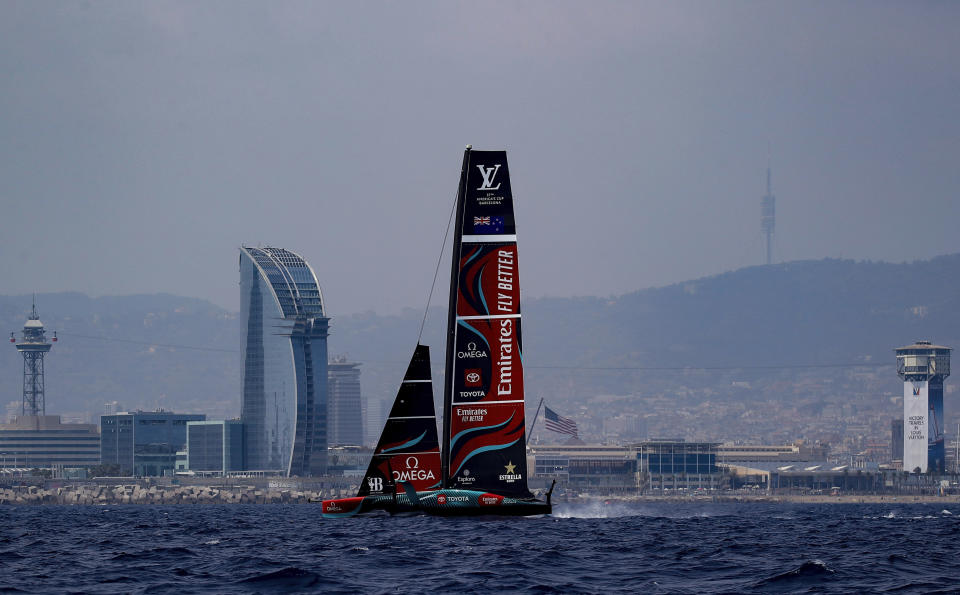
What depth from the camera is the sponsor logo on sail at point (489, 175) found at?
183ft

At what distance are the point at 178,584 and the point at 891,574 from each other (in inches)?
753

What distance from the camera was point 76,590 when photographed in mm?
36438

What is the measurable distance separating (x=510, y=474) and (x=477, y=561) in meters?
14.6

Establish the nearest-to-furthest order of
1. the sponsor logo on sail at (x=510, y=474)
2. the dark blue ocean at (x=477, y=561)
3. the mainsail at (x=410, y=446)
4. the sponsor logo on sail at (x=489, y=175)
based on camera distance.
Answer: the dark blue ocean at (x=477, y=561), the sponsor logo on sail at (x=489, y=175), the sponsor logo on sail at (x=510, y=474), the mainsail at (x=410, y=446)

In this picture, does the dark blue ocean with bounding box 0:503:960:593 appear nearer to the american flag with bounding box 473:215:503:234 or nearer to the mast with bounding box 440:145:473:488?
the mast with bounding box 440:145:473:488

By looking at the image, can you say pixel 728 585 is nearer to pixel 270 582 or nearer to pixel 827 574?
pixel 827 574

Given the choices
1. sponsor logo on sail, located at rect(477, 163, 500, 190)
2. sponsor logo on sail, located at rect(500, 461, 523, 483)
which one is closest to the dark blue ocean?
sponsor logo on sail, located at rect(500, 461, 523, 483)

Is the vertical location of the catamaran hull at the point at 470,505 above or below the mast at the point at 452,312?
below

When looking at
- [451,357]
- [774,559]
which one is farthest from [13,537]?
[774,559]

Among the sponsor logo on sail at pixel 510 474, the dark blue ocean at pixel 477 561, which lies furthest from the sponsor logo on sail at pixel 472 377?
the dark blue ocean at pixel 477 561

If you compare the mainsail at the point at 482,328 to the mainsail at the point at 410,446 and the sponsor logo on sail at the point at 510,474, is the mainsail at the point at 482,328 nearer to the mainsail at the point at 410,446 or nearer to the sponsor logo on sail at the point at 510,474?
the sponsor logo on sail at the point at 510,474

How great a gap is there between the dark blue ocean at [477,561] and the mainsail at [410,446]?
169 centimetres

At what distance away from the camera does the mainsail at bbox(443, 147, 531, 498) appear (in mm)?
55969

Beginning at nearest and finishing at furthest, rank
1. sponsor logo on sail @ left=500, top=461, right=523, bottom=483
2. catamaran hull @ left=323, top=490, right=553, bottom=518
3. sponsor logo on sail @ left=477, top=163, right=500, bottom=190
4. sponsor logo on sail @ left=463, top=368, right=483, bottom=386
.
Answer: catamaran hull @ left=323, top=490, right=553, bottom=518 < sponsor logo on sail @ left=477, top=163, right=500, bottom=190 < sponsor logo on sail @ left=463, top=368, right=483, bottom=386 < sponsor logo on sail @ left=500, top=461, right=523, bottom=483
